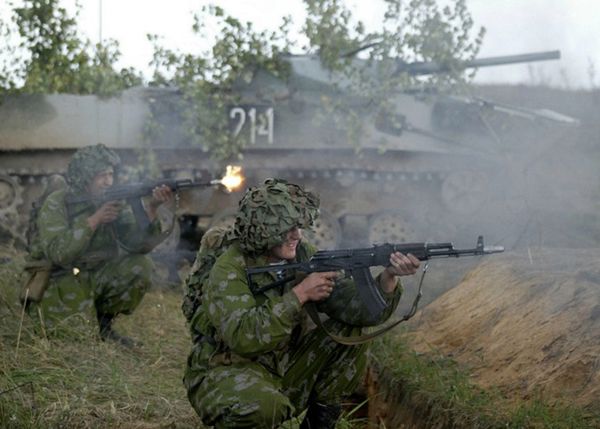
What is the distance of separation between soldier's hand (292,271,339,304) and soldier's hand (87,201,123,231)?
3.08m

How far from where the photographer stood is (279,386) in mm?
4660

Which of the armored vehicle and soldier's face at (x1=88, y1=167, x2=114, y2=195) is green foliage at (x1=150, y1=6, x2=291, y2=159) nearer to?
the armored vehicle

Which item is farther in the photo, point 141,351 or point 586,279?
point 141,351

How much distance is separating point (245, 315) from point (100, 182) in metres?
3.41

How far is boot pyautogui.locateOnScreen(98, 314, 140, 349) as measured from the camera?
24.5 ft

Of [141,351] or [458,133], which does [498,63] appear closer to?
[458,133]

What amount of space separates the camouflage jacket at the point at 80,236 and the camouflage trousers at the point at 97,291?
83 mm

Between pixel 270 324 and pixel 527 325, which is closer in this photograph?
pixel 270 324

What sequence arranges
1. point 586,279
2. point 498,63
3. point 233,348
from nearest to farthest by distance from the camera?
point 233,348, point 586,279, point 498,63

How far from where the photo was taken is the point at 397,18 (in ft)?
44.3

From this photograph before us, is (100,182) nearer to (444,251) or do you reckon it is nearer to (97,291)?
(97,291)

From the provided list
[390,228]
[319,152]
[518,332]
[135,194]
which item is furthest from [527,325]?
[319,152]

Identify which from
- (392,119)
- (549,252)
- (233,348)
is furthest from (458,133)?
(233,348)

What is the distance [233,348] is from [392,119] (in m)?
9.12
